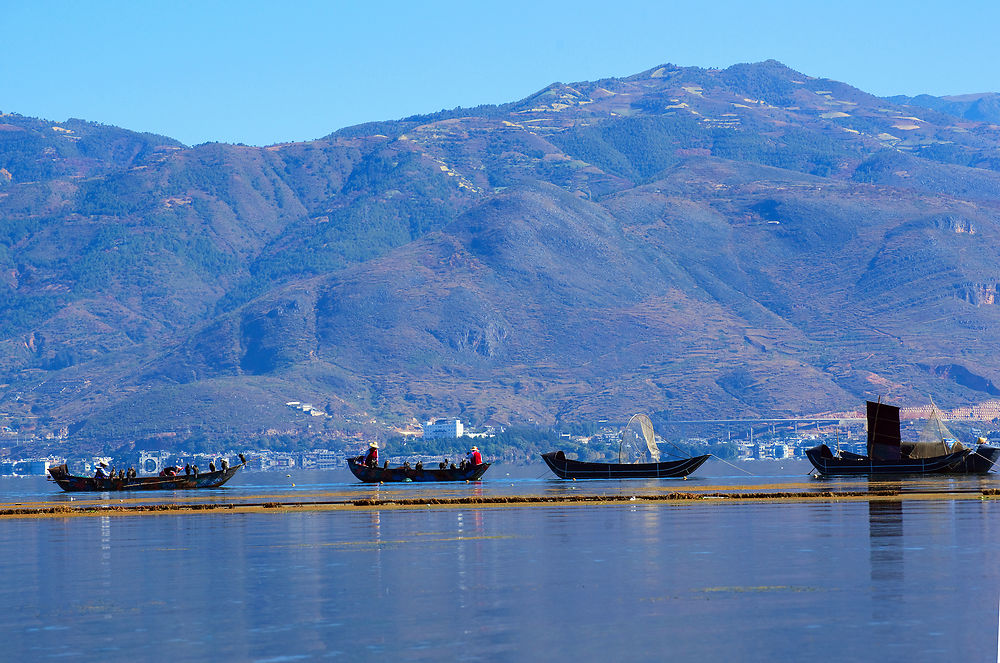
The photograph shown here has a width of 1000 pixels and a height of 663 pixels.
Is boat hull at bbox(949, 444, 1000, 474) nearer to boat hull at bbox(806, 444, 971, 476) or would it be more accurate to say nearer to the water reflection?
boat hull at bbox(806, 444, 971, 476)

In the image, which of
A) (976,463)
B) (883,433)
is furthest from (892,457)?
(976,463)

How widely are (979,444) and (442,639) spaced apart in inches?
5716

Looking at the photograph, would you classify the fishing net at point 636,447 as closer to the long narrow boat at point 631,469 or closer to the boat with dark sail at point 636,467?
the boat with dark sail at point 636,467

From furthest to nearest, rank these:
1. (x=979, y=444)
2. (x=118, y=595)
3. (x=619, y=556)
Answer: (x=979, y=444), (x=619, y=556), (x=118, y=595)

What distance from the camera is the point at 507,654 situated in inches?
1212

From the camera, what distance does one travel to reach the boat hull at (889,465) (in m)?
152

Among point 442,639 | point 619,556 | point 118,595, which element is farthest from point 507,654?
point 619,556

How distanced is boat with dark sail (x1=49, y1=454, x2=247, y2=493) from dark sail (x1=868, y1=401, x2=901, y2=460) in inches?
2315

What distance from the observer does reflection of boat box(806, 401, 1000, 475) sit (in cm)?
15275

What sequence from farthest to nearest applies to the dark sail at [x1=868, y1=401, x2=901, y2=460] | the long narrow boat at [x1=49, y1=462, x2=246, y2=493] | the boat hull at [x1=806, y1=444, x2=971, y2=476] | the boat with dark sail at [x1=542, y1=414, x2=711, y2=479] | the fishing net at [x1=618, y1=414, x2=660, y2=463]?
the fishing net at [x1=618, y1=414, x2=660, y2=463] < the boat with dark sail at [x1=542, y1=414, x2=711, y2=479] < the dark sail at [x1=868, y1=401, x2=901, y2=460] < the long narrow boat at [x1=49, y1=462, x2=246, y2=493] < the boat hull at [x1=806, y1=444, x2=971, y2=476]

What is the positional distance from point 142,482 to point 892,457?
7045 cm

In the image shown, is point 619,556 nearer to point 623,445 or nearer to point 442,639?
point 442,639

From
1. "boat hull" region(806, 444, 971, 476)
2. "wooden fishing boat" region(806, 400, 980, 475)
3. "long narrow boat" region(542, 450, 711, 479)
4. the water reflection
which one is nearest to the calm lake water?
the water reflection

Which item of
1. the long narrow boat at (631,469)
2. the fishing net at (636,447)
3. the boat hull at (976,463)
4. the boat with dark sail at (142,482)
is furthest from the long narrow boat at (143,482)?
the boat hull at (976,463)
